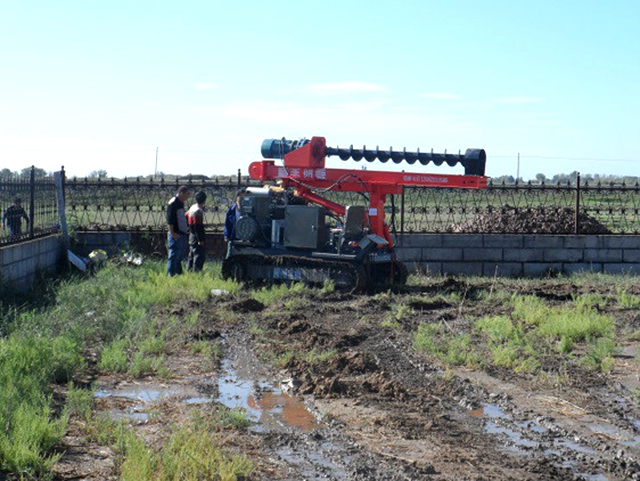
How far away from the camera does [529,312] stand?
11.1 m

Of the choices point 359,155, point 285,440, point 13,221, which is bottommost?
point 285,440

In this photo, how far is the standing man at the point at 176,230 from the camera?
14.6m

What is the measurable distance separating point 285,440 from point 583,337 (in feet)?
16.3

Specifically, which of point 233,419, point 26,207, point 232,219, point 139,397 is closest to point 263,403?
point 233,419

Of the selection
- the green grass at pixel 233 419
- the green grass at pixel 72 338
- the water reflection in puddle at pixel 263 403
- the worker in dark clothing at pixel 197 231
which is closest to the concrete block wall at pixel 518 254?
the worker in dark clothing at pixel 197 231

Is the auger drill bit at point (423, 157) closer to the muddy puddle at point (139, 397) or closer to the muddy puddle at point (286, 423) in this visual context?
the muddy puddle at point (286, 423)

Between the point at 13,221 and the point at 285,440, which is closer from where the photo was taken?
the point at 285,440

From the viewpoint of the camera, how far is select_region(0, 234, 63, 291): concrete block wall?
12.8 metres

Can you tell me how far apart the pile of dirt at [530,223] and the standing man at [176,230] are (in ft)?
20.6

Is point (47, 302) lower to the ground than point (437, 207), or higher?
lower

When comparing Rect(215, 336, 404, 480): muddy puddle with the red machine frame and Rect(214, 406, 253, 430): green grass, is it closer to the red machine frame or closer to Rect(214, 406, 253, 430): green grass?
Rect(214, 406, 253, 430): green grass

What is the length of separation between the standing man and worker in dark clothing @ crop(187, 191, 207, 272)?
22 centimetres

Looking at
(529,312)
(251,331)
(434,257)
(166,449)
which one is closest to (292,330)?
(251,331)

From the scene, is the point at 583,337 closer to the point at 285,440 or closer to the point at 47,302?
the point at 285,440
